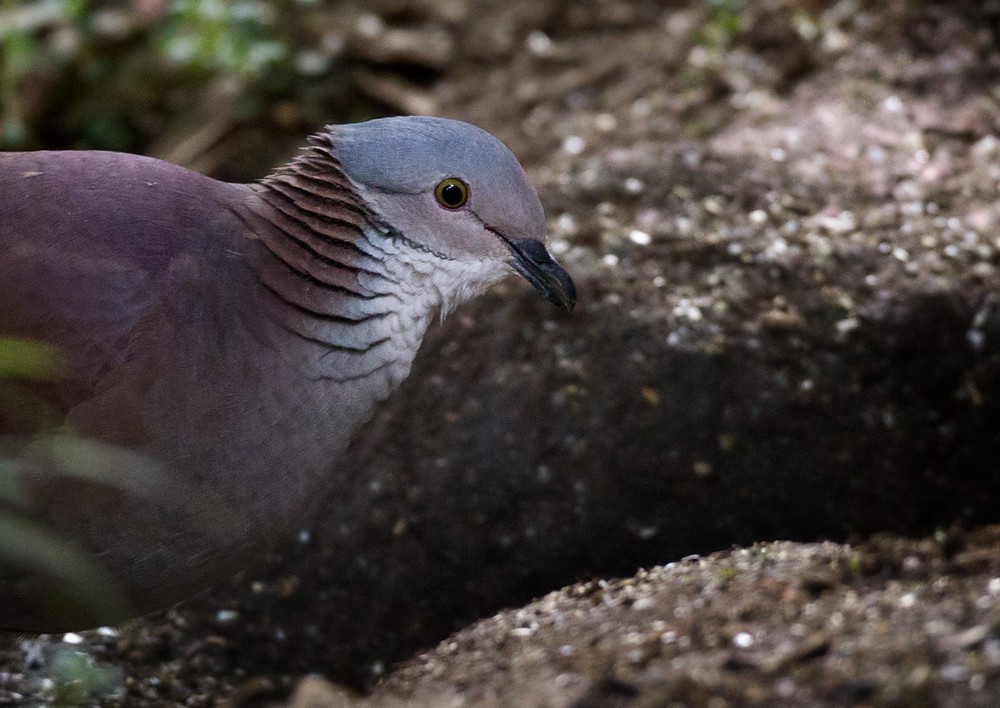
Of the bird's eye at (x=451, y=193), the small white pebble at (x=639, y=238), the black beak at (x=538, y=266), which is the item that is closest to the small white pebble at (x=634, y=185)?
the small white pebble at (x=639, y=238)

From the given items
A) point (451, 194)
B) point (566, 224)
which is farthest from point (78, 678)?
point (566, 224)

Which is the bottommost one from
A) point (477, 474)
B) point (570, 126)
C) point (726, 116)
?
point (477, 474)

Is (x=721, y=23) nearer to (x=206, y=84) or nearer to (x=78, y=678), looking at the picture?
(x=206, y=84)

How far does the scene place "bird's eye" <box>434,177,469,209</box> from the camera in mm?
2578

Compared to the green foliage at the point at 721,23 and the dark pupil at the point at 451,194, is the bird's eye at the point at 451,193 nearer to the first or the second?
the dark pupil at the point at 451,194

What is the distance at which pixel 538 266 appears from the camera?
2.68m

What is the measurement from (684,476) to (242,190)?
4.66 feet

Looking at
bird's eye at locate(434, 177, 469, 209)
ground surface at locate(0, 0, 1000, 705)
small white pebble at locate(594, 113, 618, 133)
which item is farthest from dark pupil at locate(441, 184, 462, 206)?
small white pebble at locate(594, 113, 618, 133)

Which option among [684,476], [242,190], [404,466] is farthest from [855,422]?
[242,190]

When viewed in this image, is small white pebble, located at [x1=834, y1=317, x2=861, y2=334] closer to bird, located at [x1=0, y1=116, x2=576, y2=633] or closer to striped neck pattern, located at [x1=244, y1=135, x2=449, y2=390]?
bird, located at [x1=0, y1=116, x2=576, y2=633]

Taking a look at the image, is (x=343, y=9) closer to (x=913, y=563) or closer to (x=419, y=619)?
(x=419, y=619)

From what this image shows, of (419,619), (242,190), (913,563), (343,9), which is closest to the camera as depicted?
(913,563)

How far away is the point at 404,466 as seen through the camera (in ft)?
10.9

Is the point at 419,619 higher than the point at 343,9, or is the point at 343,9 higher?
the point at 343,9
